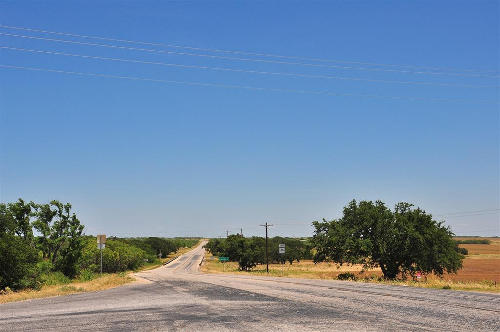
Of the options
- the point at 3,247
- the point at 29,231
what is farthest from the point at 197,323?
the point at 29,231

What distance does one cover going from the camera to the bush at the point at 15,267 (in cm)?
2858

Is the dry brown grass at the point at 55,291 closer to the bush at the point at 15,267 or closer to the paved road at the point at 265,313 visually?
the bush at the point at 15,267

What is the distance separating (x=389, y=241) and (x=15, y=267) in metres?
33.7

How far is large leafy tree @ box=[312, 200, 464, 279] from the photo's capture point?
44312 millimetres

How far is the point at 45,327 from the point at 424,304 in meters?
13.8

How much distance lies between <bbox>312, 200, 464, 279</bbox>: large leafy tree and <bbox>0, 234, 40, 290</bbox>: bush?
1135 inches

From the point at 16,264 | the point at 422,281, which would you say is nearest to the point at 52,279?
the point at 16,264

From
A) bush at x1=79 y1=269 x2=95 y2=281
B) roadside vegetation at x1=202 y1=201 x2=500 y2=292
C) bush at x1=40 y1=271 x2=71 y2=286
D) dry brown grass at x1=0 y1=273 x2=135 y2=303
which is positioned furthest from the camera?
roadside vegetation at x1=202 y1=201 x2=500 y2=292

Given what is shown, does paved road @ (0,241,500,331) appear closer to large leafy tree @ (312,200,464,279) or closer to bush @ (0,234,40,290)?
bush @ (0,234,40,290)

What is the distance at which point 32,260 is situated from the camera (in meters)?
31.4

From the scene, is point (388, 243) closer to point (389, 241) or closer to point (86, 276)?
point (389, 241)

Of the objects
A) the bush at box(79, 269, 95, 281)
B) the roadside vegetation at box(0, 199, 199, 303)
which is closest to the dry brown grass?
the roadside vegetation at box(0, 199, 199, 303)

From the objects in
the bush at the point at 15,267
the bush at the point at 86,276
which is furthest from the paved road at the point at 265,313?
the bush at the point at 86,276

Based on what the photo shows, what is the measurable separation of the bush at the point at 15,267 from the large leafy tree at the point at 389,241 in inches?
1135
